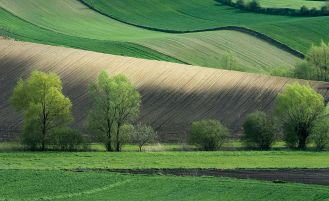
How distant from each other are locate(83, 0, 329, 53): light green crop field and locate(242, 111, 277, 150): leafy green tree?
176 feet

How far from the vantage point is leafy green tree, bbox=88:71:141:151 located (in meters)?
87.8

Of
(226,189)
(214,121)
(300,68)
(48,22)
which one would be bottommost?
(226,189)

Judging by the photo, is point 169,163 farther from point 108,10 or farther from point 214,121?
point 108,10

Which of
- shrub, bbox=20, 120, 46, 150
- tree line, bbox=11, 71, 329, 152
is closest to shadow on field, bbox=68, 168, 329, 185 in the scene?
shrub, bbox=20, 120, 46, 150

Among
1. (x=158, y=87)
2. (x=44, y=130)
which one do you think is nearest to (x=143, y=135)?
(x=44, y=130)

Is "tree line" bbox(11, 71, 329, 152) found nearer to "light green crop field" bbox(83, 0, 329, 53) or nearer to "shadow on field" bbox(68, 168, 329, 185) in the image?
"shadow on field" bbox(68, 168, 329, 185)

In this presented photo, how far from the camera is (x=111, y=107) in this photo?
290 ft

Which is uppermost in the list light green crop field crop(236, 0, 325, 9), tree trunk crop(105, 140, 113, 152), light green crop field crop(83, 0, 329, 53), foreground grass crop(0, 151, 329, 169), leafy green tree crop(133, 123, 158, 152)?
light green crop field crop(236, 0, 325, 9)

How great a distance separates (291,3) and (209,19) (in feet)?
64.1

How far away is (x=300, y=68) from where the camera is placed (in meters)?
121

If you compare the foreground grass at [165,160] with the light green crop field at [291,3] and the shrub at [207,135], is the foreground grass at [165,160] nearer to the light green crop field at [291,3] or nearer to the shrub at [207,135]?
the shrub at [207,135]

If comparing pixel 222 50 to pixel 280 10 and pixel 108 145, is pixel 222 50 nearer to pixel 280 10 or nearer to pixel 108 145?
pixel 280 10

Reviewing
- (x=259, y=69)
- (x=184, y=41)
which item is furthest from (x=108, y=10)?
(x=259, y=69)

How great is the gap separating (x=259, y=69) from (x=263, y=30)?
62.6ft
